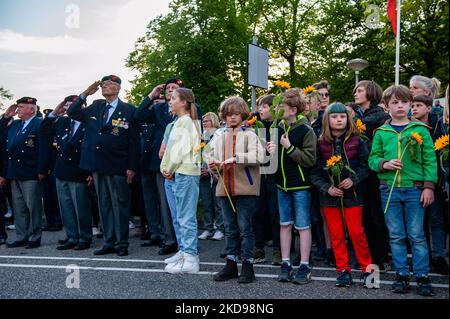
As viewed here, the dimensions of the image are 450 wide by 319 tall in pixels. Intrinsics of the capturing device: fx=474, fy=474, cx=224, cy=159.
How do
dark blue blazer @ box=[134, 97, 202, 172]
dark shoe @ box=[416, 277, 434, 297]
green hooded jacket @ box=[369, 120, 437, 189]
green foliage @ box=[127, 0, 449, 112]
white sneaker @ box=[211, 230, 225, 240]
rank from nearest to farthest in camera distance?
1. dark shoe @ box=[416, 277, 434, 297]
2. green hooded jacket @ box=[369, 120, 437, 189]
3. dark blue blazer @ box=[134, 97, 202, 172]
4. white sneaker @ box=[211, 230, 225, 240]
5. green foliage @ box=[127, 0, 449, 112]

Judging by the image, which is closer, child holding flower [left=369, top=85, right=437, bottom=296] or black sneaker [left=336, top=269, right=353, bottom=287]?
child holding flower [left=369, top=85, right=437, bottom=296]

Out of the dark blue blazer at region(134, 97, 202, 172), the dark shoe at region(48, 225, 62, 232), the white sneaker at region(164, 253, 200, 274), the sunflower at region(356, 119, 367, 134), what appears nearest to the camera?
the sunflower at region(356, 119, 367, 134)

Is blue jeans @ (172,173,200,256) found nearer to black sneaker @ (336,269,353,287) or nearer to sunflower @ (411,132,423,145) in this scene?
black sneaker @ (336,269,353,287)

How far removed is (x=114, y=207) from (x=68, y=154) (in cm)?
Result: 115

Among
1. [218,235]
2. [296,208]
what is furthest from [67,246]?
[296,208]

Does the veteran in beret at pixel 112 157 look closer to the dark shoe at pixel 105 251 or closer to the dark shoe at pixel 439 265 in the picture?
the dark shoe at pixel 105 251

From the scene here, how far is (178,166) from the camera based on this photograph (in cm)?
523

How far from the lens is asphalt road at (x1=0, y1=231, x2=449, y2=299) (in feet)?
13.3

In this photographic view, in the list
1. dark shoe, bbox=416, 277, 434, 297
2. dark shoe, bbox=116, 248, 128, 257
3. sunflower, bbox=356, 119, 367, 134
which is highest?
sunflower, bbox=356, 119, 367, 134

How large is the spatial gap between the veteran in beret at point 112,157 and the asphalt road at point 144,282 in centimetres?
39

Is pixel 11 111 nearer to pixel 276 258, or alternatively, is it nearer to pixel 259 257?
pixel 259 257

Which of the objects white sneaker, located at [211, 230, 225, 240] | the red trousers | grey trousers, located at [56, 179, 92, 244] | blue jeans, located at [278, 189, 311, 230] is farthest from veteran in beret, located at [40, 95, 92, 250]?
the red trousers

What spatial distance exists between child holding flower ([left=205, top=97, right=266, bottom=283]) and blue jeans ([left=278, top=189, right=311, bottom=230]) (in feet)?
0.94
